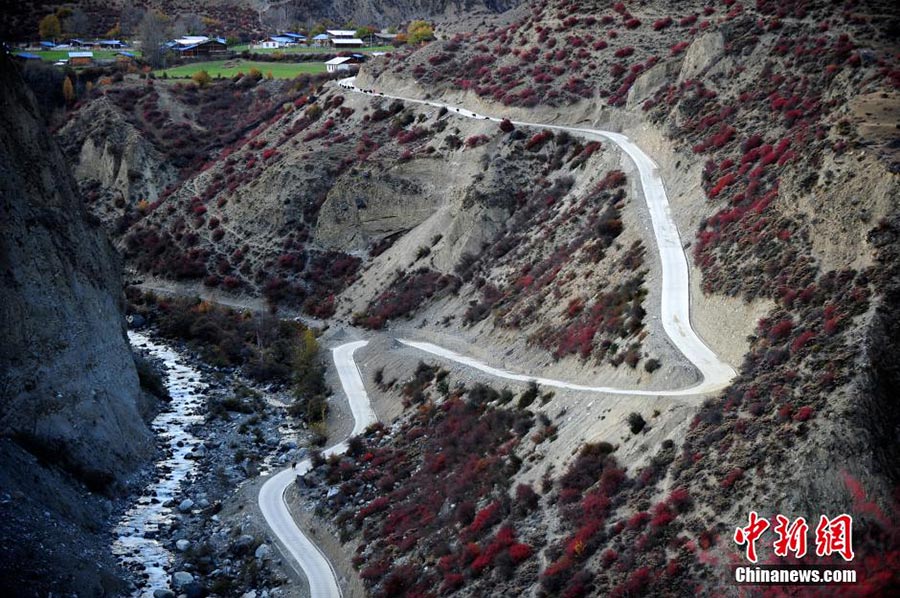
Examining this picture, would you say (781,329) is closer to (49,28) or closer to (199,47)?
(199,47)

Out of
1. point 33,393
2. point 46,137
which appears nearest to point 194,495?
point 33,393

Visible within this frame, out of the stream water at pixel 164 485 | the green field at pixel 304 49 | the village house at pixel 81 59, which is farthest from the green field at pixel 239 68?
the stream water at pixel 164 485

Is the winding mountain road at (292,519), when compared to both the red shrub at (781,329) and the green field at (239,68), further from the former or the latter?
the green field at (239,68)

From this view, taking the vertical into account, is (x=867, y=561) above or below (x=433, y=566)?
above

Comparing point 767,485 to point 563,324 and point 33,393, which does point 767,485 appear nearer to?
point 563,324

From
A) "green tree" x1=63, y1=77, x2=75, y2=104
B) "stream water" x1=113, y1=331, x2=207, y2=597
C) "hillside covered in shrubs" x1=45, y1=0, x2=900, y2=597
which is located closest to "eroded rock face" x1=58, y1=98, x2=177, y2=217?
"hillside covered in shrubs" x1=45, y1=0, x2=900, y2=597

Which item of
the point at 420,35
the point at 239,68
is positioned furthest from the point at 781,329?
the point at 239,68
